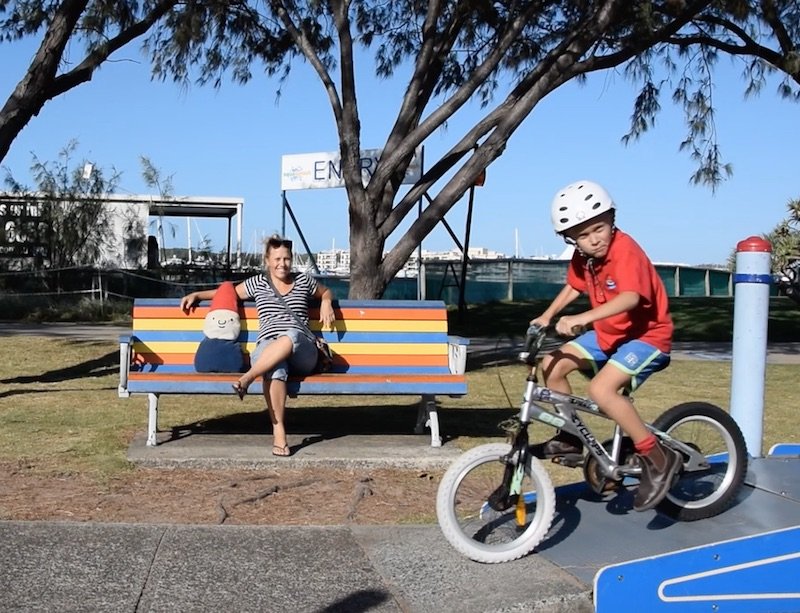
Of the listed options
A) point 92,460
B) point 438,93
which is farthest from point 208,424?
point 438,93

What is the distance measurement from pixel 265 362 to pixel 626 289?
287 centimetres

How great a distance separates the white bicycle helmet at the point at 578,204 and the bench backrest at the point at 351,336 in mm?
3074

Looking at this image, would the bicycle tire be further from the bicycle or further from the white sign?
the white sign

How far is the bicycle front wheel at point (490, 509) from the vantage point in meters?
4.81

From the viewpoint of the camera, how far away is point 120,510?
602cm

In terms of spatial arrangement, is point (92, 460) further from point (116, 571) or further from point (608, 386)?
point (608, 386)

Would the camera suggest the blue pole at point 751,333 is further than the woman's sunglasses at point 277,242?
No

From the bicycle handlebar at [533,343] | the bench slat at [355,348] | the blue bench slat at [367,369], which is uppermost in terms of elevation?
the bicycle handlebar at [533,343]

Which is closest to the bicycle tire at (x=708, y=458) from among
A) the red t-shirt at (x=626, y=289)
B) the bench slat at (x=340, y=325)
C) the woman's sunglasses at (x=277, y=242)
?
the red t-shirt at (x=626, y=289)

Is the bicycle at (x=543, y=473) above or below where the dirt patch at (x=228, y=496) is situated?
above

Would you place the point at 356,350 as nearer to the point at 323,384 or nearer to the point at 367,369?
the point at 367,369

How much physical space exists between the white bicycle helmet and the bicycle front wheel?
1.15m

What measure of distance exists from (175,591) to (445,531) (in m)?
1.25

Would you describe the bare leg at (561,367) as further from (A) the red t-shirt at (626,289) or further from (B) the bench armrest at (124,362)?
(B) the bench armrest at (124,362)
